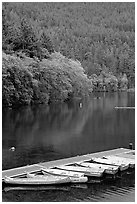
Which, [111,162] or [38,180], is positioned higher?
→ [111,162]

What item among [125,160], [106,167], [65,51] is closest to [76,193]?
[106,167]

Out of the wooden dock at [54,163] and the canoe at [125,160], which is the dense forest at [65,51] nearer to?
the wooden dock at [54,163]

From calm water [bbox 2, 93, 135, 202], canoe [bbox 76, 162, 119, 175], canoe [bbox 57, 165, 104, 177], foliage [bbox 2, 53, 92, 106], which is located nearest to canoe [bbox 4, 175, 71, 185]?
calm water [bbox 2, 93, 135, 202]

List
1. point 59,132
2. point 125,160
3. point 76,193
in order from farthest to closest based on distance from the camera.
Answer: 1. point 59,132
2. point 125,160
3. point 76,193

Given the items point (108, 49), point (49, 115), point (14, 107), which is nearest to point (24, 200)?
point (49, 115)

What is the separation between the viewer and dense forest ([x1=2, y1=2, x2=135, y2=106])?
3719 centimetres

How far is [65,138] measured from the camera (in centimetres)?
2102

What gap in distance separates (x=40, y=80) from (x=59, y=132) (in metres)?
16.5

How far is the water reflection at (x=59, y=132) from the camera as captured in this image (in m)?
17.5

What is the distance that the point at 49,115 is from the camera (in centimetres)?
3023

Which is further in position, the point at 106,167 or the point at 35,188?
the point at 106,167

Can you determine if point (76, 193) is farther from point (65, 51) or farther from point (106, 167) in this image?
point (65, 51)

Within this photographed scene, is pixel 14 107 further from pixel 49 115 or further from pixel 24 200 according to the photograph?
pixel 24 200

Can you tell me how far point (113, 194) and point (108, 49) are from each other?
82.9 m
